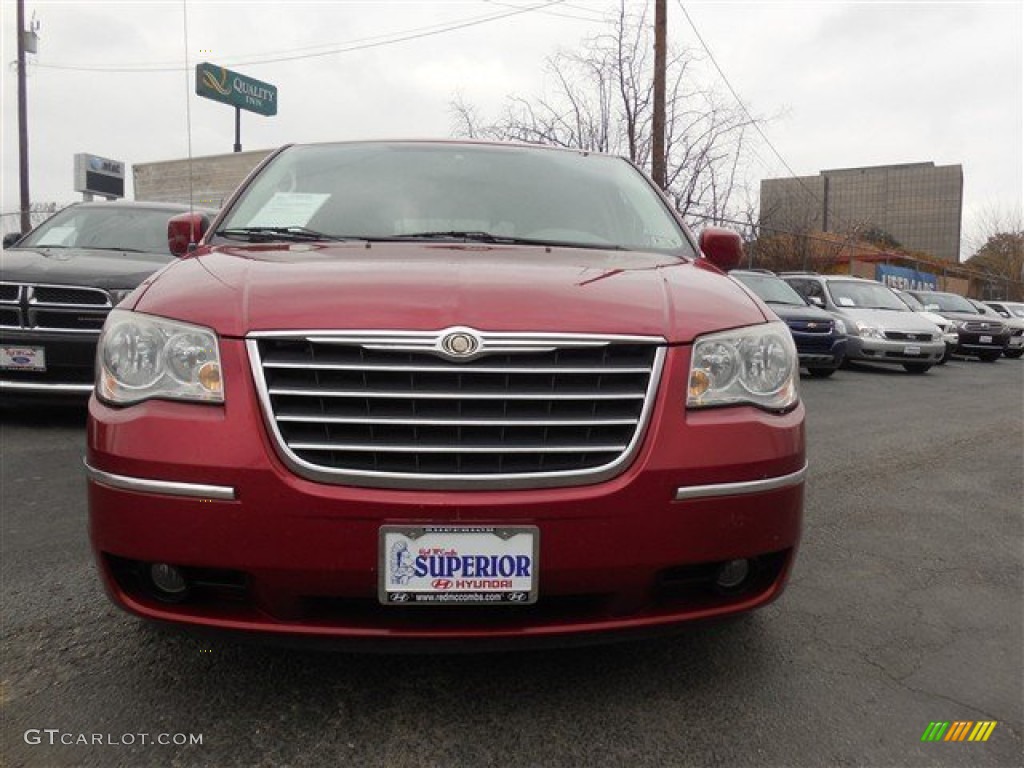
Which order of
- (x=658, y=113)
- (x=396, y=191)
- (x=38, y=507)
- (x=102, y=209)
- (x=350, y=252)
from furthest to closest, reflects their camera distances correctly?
(x=658, y=113), (x=102, y=209), (x=38, y=507), (x=396, y=191), (x=350, y=252)

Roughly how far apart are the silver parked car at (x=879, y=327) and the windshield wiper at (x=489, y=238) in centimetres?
1096

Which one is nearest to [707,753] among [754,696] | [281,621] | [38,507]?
[754,696]

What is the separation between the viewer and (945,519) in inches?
162

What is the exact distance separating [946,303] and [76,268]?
18972 mm

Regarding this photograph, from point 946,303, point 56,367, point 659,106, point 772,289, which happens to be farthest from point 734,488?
point 946,303

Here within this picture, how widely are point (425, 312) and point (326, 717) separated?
40.6 inches

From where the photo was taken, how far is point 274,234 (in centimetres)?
277

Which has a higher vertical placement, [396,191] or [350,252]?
[396,191]

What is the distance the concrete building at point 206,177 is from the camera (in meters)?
21.4

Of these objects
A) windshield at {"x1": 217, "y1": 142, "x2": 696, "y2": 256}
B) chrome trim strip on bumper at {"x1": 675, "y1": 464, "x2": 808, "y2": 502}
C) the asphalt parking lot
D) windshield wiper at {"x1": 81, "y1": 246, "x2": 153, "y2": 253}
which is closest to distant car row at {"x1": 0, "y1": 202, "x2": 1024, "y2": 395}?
windshield wiper at {"x1": 81, "y1": 246, "x2": 153, "y2": 253}

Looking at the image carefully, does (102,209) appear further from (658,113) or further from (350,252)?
(658,113)

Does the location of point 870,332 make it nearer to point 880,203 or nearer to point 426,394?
point 426,394

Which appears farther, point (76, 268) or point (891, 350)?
point (891, 350)

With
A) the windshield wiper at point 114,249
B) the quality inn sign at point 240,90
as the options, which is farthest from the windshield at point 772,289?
the quality inn sign at point 240,90
